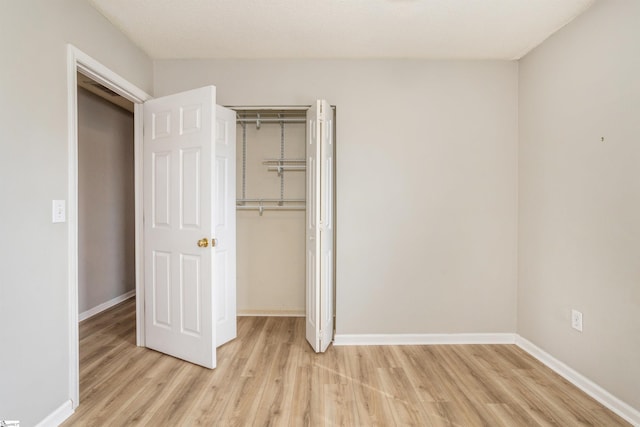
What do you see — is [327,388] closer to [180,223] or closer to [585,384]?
[180,223]

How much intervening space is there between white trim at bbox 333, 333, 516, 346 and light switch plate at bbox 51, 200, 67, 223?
87.7 inches

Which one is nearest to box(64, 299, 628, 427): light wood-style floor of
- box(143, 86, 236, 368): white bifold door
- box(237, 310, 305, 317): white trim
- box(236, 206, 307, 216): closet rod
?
box(143, 86, 236, 368): white bifold door

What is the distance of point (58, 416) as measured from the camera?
181 cm

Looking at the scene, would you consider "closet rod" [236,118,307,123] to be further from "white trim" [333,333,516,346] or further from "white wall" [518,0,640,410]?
"white trim" [333,333,516,346]

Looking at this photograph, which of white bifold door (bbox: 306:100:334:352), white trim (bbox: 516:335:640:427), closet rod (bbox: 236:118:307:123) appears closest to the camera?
white trim (bbox: 516:335:640:427)

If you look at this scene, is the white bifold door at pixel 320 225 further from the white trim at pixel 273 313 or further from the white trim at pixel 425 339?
the white trim at pixel 273 313

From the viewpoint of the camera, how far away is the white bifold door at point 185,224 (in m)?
2.41

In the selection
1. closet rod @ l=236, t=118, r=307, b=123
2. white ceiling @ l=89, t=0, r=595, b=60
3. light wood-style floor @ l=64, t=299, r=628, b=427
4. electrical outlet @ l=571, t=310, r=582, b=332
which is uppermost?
white ceiling @ l=89, t=0, r=595, b=60

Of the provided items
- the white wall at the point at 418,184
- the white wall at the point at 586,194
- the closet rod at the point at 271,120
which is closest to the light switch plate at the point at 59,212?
the white wall at the point at 418,184

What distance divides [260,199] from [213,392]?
6.52 feet

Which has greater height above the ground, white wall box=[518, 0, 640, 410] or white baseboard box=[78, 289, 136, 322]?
white wall box=[518, 0, 640, 410]

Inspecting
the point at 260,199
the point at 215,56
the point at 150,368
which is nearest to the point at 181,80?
the point at 215,56

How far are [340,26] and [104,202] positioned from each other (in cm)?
346

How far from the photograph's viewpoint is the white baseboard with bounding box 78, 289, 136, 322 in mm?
3479
